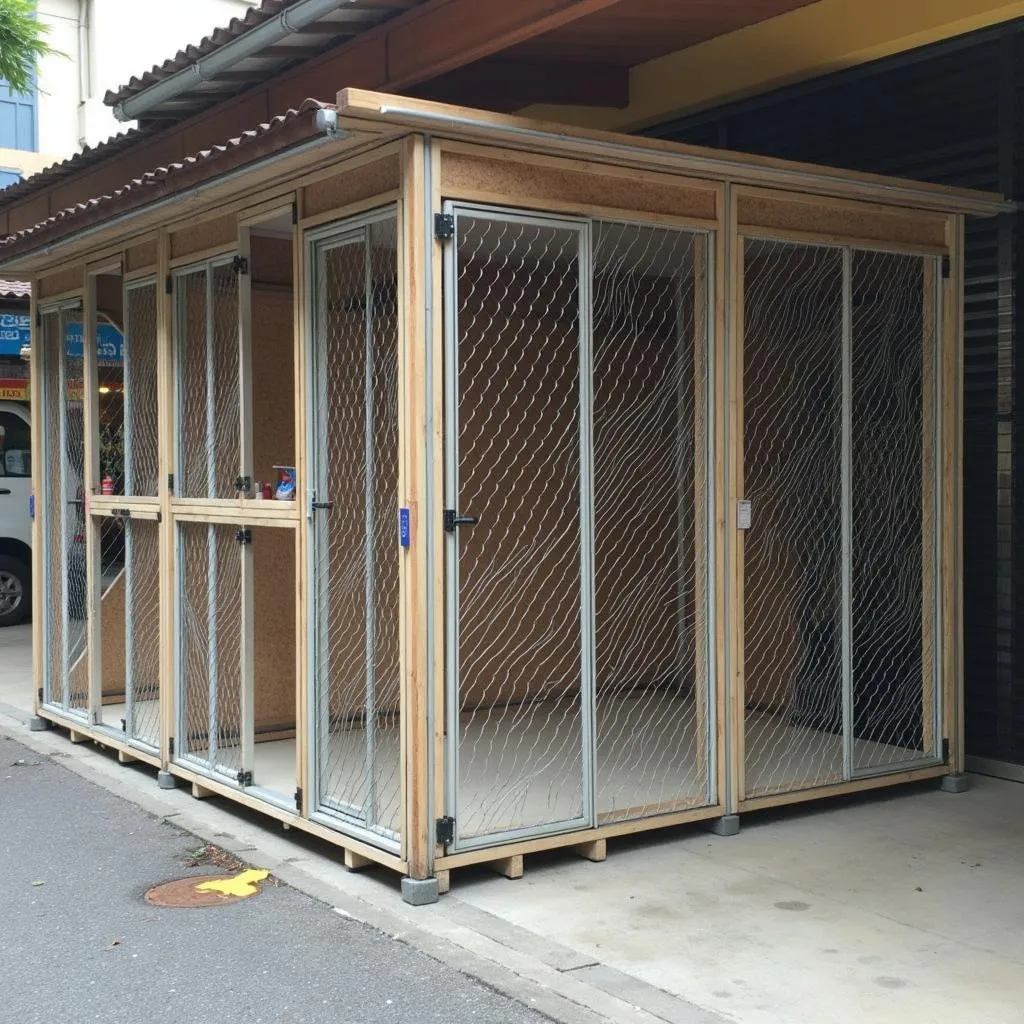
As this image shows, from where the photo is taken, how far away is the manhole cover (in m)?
4.79

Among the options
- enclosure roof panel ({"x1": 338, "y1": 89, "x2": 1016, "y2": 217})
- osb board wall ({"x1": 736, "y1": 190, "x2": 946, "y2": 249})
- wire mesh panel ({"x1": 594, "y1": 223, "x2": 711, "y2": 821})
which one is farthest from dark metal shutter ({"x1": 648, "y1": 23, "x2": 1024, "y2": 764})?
wire mesh panel ({"x1": 594, "y1": 223, "x2": 711, "y2": 821})

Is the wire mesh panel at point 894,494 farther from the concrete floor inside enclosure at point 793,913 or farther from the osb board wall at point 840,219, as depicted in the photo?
the concrete floor inside enclosure at point 793,913

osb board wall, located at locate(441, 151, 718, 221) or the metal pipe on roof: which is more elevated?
the metal pipe on roof

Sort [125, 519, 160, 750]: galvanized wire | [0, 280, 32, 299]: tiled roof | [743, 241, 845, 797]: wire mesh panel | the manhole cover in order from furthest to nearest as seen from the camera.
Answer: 1. [0, 280, 32, 299]: tiled roof
2. [125, 519, 160, 750]: galvanized wire
3. [743, 241, 845, 797]: wire mesh panel
4. the manhole cover

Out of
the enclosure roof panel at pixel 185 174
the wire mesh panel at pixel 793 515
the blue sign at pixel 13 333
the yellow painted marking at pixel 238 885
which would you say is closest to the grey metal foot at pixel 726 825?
the wire mesh panel at pixel 793 515

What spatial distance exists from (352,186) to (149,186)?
3.93ft

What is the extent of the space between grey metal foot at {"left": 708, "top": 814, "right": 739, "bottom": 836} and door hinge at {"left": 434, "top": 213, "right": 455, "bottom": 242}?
8.72 ft

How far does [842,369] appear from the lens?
585 centimetres

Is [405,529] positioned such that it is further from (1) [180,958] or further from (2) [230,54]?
(2) [230,54]

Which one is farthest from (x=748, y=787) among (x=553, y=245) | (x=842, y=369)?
(x=553, y=245)

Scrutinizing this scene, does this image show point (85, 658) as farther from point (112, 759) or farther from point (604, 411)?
point (604, 411)

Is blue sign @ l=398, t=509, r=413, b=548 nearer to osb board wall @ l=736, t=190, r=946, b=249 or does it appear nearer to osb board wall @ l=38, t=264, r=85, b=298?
osb board wall @ l=736, t=190, r=946, b=249

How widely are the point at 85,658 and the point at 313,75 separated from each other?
3599mm

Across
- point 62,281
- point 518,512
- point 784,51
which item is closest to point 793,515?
point 518,512
